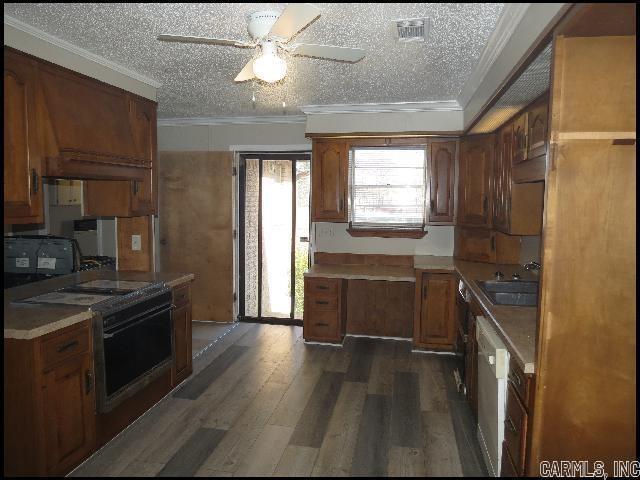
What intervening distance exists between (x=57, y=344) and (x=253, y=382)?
1.77 meters

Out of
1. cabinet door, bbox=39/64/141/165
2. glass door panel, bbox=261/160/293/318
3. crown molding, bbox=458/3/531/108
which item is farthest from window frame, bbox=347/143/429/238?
cabinet door, bbox=39/64/141/165

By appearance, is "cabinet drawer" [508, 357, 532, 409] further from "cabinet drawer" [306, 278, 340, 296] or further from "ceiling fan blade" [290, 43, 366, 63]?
"cabinet drawer" [306, 278, 340, 296]

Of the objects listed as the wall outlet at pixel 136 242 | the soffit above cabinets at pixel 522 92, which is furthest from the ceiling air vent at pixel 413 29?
the wall outlet at pixel 136 242

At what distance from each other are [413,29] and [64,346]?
2.58 metres

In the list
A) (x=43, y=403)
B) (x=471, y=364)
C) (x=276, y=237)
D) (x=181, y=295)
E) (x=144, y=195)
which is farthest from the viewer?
(x=276, y=237)

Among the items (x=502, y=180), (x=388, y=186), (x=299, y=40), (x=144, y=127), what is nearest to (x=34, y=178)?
(x=144, y=127)

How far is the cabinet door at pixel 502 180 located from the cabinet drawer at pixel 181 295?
265 cm

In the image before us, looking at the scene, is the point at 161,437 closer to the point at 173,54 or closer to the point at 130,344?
the point at 130,344

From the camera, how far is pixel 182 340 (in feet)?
12.0

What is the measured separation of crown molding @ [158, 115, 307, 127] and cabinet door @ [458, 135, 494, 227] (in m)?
1.88

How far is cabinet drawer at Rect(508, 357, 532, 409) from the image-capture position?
196 centimetres

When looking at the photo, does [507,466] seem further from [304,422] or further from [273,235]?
[273,235]

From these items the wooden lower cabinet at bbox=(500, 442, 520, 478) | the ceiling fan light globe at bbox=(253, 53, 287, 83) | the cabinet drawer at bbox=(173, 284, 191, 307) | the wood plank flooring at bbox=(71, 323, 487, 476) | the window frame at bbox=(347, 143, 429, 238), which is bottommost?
the wood plank flooring at bbox=(71, 323, 487, 476)

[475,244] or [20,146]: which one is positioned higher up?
[20,146]
